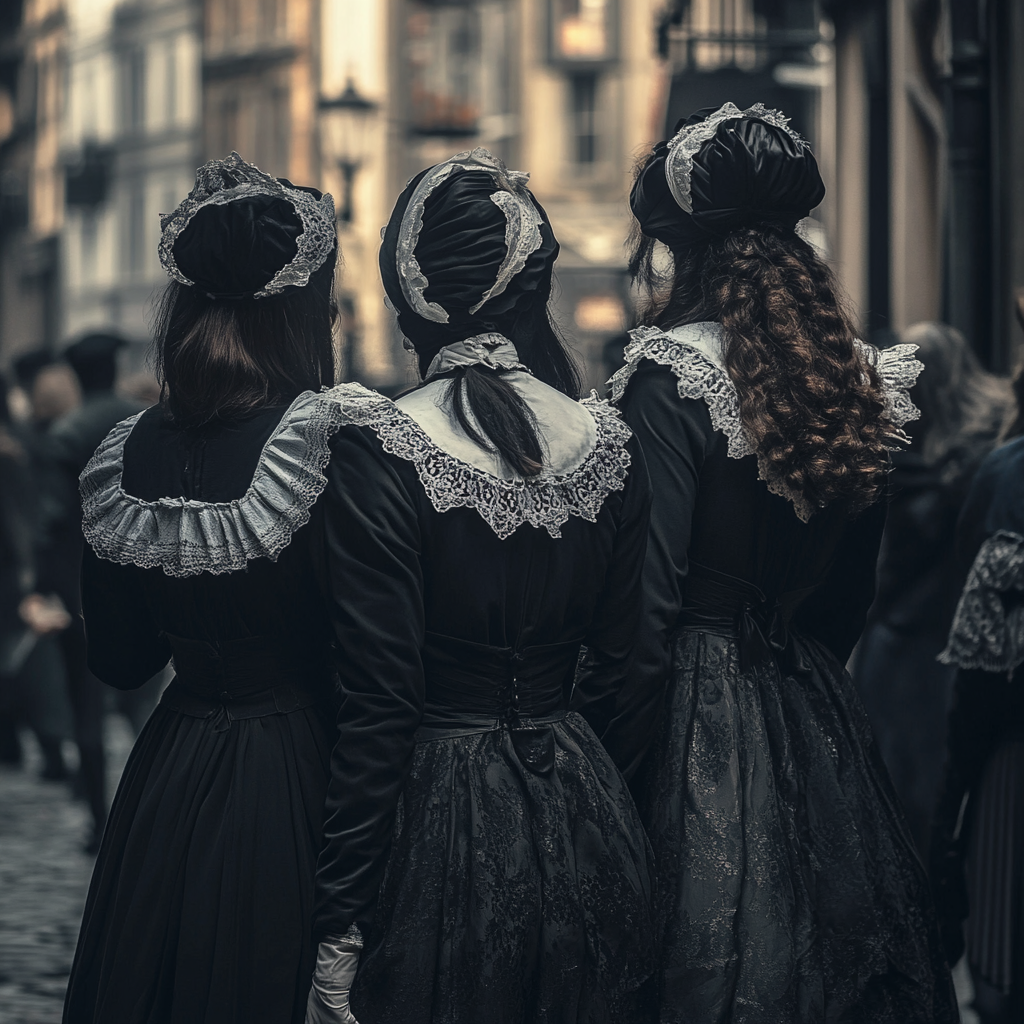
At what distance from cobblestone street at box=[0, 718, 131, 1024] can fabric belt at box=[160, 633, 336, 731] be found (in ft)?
8.55

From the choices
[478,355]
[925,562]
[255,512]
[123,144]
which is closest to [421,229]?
[478,355]

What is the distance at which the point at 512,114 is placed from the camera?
42.6 m

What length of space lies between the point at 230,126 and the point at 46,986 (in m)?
38.9

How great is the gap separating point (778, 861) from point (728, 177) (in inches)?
51.8

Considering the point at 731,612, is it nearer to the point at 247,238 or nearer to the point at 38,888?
the point at 247,238

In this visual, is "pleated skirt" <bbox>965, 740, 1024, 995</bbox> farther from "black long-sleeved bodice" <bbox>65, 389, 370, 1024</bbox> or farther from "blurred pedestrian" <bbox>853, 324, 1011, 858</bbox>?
"black long-sleeved bodice" <bbox>65, 389, 370, 1024</bbox>

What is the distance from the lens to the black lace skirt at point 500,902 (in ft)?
9.73

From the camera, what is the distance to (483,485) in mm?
3027

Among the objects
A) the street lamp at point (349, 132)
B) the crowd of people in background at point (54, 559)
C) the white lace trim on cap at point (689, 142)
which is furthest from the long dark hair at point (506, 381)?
the street lamp at point (349, 132)

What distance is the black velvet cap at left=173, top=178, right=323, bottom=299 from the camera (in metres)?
3.16

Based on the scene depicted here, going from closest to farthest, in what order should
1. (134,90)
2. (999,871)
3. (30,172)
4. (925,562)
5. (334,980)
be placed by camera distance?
(334,980) → (999,871) → (925,562) → (30,172) → (134,90)

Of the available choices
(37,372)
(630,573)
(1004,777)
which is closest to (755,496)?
(630,573)

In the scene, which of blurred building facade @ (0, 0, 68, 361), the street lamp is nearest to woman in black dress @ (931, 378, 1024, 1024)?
the street lamp

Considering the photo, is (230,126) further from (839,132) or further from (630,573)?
(630,573)
